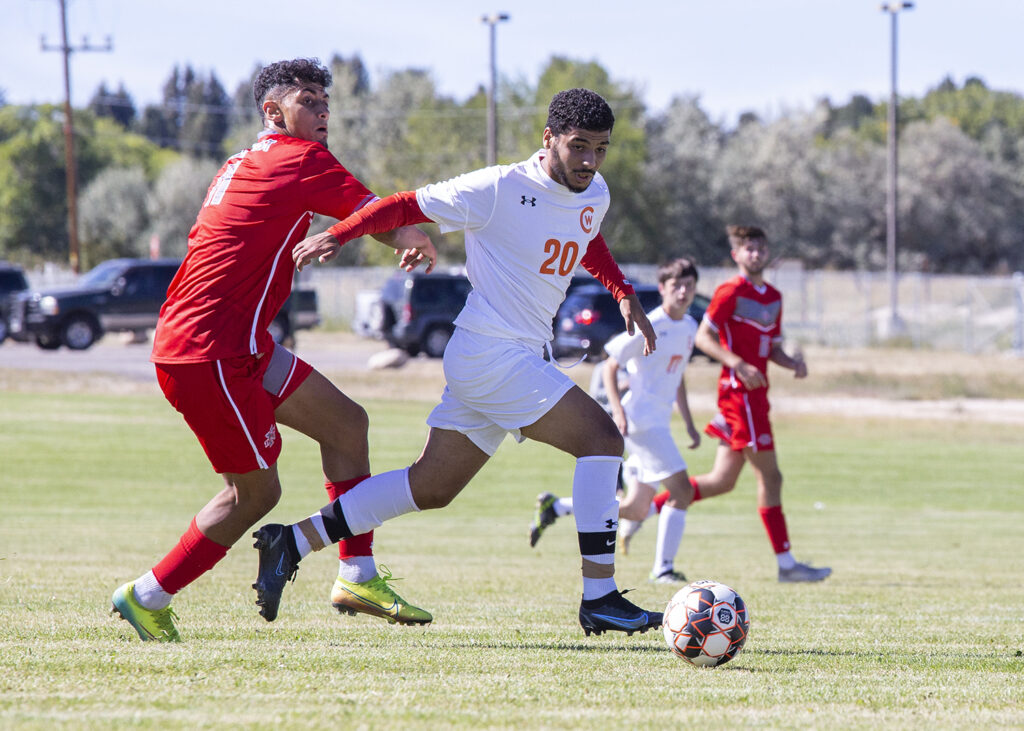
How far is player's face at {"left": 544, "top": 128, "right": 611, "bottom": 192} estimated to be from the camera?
5.44 meters

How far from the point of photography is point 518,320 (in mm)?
5574

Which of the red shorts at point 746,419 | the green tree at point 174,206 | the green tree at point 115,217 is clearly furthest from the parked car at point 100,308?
the green tree at point 115,217

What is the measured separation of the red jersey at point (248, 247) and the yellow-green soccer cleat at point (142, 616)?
3.39ft

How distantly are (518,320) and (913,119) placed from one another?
10626cm

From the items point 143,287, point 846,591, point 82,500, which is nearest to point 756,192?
point 143,287

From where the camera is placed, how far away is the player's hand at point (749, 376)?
9.38m

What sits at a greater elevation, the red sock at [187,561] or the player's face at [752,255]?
the player's face at [752,255]

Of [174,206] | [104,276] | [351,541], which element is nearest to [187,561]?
[351,541]

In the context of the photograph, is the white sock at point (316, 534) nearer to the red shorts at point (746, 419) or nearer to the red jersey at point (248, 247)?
the red jersey at point (248, 247)

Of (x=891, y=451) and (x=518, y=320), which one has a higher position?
(x=518, y=320)

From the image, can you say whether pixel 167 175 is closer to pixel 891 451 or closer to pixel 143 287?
pixel 143 287

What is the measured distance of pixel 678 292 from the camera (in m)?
9.73

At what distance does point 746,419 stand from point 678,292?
1.06 metres

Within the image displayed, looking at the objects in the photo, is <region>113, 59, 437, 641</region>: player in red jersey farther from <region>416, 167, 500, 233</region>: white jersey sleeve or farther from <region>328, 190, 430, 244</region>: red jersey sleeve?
<region>416, 167, 500, 233</region>: white jersey sleeve
